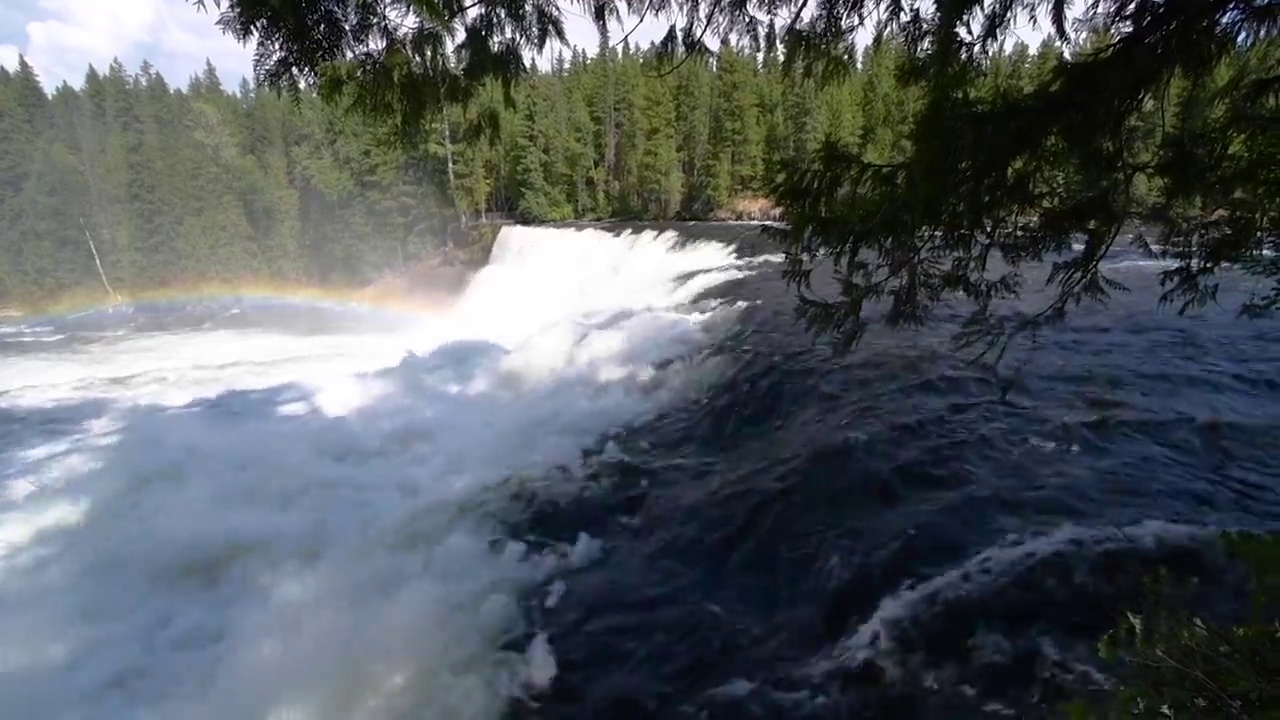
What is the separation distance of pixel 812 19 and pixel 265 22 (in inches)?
96.9

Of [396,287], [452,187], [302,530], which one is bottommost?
[396,287]

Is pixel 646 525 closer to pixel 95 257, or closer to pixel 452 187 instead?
pixel 452 187

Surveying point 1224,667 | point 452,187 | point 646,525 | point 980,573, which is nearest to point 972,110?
point 1224,667

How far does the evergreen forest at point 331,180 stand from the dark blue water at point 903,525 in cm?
2161

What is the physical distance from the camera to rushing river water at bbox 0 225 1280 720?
421cm

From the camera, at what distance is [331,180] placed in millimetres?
40469

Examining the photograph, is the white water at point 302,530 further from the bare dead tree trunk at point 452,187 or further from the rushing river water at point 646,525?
the bare dead tree trunk at point 452,187

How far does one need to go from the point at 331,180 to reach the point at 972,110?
44.3 m

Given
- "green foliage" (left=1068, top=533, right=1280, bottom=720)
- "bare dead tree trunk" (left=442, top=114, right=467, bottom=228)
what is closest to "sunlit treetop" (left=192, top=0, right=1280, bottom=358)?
"green foliage" (left=1068, top=533, right=1280, bottom=720)

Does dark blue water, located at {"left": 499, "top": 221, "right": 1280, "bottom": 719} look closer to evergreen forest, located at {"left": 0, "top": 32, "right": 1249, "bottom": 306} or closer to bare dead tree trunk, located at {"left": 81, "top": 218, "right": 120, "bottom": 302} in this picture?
evergreen forest, located at {"left": 0, "top": 32, "right": 1249, "bottom": 306}

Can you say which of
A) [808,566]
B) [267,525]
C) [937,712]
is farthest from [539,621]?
[267,525]

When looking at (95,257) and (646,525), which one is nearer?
(646,525)

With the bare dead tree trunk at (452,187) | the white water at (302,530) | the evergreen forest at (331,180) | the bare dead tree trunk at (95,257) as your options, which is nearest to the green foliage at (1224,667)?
the white water at (302,530)

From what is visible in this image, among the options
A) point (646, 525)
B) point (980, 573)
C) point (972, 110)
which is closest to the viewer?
point (972, 110)
